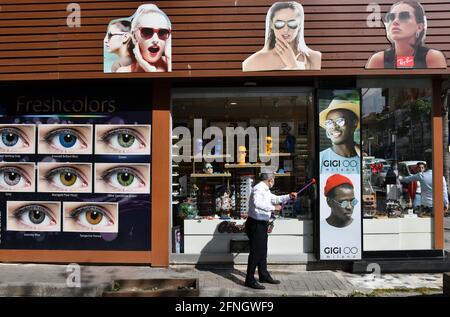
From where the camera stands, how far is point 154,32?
26.4 ft

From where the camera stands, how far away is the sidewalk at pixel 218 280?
7.06 meters

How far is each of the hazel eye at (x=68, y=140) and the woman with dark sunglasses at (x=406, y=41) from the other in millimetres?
4674

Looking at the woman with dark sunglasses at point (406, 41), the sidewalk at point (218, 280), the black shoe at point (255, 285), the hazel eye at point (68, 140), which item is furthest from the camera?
the hazel eye at point (68, 140)

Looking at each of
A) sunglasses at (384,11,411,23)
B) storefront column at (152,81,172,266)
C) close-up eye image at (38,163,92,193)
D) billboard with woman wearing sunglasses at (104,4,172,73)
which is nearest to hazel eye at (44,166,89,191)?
close-up eye image at (38,163,92,193)

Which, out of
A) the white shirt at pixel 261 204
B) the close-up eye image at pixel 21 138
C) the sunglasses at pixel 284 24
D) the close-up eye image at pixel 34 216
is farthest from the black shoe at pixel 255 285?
the close-up eye image at pixel 21 138

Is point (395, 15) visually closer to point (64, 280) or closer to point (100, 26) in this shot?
point (100, 26)

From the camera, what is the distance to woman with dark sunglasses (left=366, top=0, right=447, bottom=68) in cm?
783

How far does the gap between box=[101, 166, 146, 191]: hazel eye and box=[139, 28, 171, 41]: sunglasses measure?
2110mm

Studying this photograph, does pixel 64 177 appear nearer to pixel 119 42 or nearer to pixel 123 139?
pixel 123 139

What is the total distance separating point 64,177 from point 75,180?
0.62ft

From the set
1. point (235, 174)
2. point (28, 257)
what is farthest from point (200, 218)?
point (28, 257)

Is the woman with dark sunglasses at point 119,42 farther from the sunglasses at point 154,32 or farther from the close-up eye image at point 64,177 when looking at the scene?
the close-up eye image at point 64,177

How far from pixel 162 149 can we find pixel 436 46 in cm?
448

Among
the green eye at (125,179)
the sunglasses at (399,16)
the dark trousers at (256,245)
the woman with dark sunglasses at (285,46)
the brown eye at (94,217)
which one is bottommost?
the dark trousers at (256,245)
